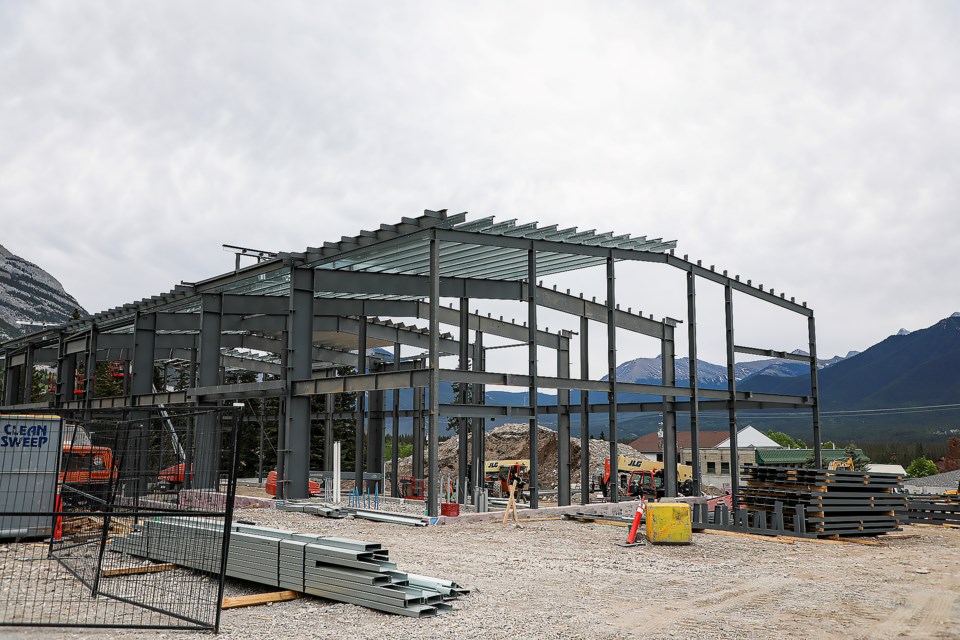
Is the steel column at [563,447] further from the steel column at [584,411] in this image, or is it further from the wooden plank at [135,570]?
the wooden plank at [135,570]

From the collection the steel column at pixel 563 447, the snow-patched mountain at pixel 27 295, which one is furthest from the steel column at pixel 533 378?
the snow-patched mountain at pixel 27 295

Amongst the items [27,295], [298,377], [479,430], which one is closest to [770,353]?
[479,430]

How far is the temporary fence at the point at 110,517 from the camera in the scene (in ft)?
31.0

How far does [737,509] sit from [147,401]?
22632 millimetres

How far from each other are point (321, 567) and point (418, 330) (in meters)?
27.0

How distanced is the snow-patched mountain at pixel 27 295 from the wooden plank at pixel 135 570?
15827cm

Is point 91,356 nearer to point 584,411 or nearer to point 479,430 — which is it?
point 479,430

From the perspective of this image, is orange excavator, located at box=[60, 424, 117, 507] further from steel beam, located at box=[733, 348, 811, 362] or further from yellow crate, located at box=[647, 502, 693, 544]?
steel beam, located at box=[733, 348, 811, 362]

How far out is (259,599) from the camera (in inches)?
405

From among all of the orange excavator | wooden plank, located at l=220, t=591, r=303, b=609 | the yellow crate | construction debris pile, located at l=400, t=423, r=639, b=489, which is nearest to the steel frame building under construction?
the orange excavator

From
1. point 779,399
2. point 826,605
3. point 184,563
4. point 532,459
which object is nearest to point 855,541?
point 532,459

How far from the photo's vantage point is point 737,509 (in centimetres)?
2191

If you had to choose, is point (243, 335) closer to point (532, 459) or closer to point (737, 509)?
point (532, 459)

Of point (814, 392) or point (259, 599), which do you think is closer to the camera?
point (259, 599)
